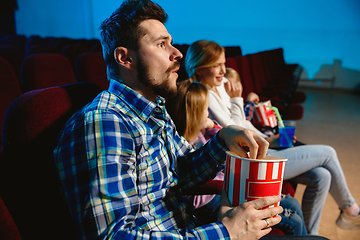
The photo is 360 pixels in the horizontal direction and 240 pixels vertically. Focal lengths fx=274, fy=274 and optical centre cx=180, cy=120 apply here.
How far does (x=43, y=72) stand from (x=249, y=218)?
1.57m

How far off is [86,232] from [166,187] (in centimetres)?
24

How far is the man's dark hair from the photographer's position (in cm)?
68

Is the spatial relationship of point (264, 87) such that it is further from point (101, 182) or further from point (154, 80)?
point (101, 182)

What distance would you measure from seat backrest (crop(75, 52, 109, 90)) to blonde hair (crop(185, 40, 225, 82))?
0.61m

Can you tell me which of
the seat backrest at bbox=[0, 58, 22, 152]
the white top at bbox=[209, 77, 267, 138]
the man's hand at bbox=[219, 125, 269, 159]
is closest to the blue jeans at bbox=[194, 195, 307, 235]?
the man's hand at bbox=[219, 125, 269, 159]

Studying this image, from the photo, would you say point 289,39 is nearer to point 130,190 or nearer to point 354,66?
point 354,66

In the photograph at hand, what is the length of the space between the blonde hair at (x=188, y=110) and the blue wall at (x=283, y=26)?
558 cm

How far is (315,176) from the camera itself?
1297 millimetres

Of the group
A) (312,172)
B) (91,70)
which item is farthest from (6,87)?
(312,172)

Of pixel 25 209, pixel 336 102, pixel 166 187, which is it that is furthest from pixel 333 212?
pixel 336 102

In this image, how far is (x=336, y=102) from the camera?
16.9ft

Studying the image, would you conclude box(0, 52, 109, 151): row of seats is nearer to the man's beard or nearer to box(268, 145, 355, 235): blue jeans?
the man's beard

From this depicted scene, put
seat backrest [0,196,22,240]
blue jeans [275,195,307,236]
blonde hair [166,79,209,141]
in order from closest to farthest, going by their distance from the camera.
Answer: seat backrest [0,196,22,240], blue jeans [275,195,307,236], blonde hair [166,79,209,141]

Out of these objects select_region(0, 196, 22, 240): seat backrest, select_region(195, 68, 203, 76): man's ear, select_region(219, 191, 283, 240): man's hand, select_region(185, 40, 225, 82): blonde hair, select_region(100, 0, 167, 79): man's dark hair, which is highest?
select_region(100, 0, 167, 79): man's dark hair
